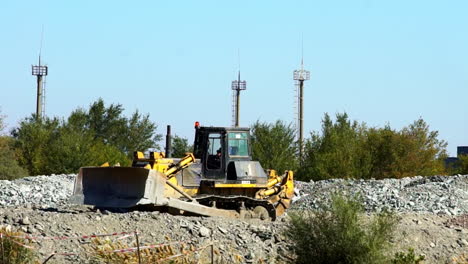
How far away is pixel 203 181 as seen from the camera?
2548 cm

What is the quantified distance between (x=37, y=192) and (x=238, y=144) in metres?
13.4

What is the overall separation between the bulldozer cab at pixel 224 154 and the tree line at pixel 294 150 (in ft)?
105

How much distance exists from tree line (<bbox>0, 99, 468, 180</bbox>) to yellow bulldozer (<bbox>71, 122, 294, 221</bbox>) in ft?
104

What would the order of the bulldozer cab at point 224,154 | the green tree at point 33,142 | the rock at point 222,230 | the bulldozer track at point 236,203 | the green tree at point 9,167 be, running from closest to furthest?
the rock at point 222,230 < the bulldozer track at point 236,203 < the bulldozer cab at point 224,154 < the green tree at point 9,167 < the green tree at point 33,142

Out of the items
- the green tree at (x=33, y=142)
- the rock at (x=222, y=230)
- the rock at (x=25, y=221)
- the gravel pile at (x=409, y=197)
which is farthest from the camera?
the green tree at (x=33, y=142)

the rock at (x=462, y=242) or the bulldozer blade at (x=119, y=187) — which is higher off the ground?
the bulldozer blade at (x=119, y=187)

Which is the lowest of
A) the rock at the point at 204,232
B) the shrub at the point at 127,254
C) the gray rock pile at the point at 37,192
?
the shrub at the point at 127,254

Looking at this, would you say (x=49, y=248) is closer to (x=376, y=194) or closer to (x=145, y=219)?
(x=145, y=219)

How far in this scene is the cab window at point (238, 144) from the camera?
25.6m

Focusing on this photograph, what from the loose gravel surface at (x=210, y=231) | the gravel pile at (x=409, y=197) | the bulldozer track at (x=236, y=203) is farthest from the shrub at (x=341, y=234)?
the gravel pile at (x=409, y=197)

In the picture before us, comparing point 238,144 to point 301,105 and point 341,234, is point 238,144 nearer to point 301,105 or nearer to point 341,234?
point 341,234

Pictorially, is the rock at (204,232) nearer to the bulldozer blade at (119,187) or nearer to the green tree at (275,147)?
the bulldozer blade at (119,187)

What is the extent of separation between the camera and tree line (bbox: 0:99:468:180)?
57500 millimetres

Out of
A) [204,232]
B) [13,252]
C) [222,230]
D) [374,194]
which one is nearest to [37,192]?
[374,194]
